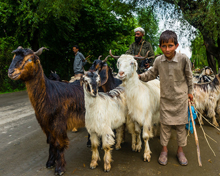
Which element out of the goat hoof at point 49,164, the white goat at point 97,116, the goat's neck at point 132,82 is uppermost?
the goat's neck at point 132,82

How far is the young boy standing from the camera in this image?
129 inches

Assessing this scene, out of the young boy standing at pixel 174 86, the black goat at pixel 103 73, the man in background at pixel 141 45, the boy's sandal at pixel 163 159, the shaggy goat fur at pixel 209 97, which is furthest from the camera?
the shaggy goat fur at pixel 209 97

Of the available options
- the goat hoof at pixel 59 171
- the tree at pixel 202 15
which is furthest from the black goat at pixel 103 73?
the tree at pixel 202 15

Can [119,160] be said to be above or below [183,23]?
below

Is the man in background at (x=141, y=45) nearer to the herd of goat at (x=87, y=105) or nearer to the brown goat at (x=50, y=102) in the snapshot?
the herd of goat at (x=87, y=105)

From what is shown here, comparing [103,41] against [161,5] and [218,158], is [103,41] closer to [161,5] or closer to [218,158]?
[161,5]

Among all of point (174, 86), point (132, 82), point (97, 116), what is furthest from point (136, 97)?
point (97, 116)

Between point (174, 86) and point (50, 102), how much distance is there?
7.59 ft

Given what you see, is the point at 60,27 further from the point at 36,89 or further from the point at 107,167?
A: the point at 107,167

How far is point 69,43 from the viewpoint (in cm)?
1520

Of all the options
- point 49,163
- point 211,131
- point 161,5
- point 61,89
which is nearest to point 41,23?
point 161,5

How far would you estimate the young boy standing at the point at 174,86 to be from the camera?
3.27 meters

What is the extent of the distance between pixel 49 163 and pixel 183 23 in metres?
9.40

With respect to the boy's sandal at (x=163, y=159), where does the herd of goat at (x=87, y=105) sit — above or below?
above
